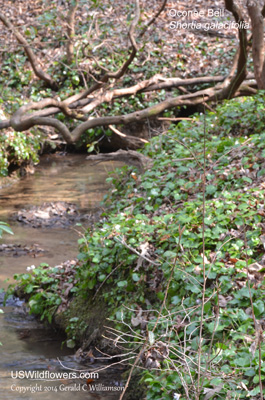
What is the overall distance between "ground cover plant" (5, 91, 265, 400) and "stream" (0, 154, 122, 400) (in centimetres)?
30

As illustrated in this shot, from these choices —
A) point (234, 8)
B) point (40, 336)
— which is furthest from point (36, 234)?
point (234, 8)

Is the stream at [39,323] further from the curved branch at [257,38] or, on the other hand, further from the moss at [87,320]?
the curved branch at [257,38]

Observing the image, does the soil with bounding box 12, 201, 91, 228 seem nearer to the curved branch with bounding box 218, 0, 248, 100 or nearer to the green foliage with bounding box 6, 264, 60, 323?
the green foliage with bounding box 6, 264, 60, 323

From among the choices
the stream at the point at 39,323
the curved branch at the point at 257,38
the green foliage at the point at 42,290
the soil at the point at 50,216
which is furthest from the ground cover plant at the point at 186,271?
the soil at the point at 50,216

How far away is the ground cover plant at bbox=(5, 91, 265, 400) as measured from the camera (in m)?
3.36

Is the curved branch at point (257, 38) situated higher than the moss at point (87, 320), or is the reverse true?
the curved branch at point (257, 38)

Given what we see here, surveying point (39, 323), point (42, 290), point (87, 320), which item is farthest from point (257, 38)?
point (39, 323)

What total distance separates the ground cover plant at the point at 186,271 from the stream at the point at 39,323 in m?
0.30

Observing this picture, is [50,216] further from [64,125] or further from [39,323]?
[39,323]

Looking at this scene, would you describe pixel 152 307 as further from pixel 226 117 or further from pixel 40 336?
pixel 226 117

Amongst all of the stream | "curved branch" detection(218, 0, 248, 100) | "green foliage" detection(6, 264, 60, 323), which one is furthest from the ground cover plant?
"curved branch" detection(218, 0, 248, 100)

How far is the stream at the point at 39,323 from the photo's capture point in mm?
4230

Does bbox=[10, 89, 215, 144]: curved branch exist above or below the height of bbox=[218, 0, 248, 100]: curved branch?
below

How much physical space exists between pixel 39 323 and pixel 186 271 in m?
2.01
